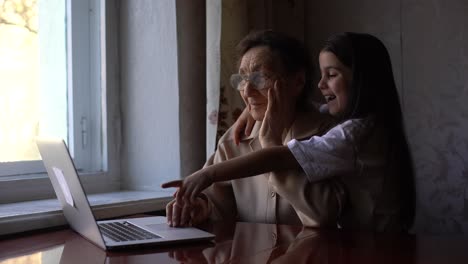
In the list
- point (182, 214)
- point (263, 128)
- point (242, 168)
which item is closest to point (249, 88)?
point (263, 128)

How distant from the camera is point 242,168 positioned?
46.8 inches

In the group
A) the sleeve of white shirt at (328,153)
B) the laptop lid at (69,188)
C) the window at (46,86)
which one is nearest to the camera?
the laptop lid at (69,188)

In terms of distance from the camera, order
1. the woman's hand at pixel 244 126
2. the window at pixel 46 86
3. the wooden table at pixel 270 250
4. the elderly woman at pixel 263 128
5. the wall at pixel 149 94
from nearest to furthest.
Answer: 1. the wooden table at pixel 270 250
2. the elderly woman at pixel 263 128
3. the woman's hand at pixel 244 126
4. the window at pixel 46 86
5. the wall at pixel 149 94

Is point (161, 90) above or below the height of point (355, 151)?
above

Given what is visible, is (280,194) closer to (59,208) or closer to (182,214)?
(182,214)

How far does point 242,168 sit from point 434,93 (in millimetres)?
884

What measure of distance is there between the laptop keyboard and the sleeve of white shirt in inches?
14.2

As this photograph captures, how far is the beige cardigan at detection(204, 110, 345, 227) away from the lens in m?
1.20

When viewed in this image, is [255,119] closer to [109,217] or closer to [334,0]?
[109,217]

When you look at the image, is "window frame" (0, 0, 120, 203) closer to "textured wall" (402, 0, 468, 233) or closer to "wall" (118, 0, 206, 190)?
"wall" (118, 0, 206, 190)

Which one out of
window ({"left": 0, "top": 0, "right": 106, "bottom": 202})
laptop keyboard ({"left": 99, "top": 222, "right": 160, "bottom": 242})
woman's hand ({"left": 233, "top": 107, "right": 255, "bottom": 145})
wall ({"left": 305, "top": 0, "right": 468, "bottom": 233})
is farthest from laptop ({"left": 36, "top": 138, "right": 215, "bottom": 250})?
wall ({"left": 305, "top": 0, "right": 468, "bottom": 233})

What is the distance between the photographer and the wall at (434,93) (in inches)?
67.3

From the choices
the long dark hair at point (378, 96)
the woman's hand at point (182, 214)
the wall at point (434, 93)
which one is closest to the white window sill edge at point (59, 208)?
the woman's hand at point (182, 214)

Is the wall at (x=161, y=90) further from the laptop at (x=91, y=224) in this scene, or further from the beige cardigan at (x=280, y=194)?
the laptop at (x=91, y=224)
